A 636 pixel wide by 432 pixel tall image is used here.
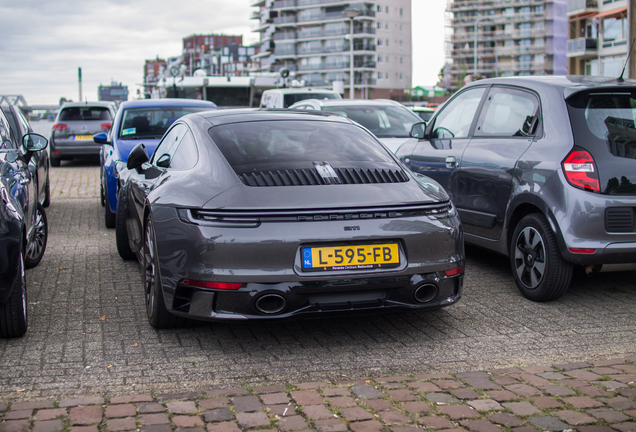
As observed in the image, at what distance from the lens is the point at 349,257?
4133 mm

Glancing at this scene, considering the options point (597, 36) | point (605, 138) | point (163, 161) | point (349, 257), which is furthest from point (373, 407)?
point (597, 36)

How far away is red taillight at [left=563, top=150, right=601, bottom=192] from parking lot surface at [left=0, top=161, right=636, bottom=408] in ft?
3.03

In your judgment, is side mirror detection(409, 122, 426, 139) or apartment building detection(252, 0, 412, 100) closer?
side mirror detection(409, 122, 426, 139)

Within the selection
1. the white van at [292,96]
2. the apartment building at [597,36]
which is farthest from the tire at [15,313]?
the apartment building at [597,36]

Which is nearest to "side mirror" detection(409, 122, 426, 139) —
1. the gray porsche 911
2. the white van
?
the gray porsche 911

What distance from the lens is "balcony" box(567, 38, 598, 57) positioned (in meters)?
58.3

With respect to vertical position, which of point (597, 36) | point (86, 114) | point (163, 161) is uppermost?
point (597, 36)

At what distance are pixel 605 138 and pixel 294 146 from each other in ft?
7.35

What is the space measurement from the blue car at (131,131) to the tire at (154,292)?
4.01 m

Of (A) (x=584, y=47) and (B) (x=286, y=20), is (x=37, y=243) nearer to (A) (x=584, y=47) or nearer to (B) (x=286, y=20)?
(A) (x=584, y=47)

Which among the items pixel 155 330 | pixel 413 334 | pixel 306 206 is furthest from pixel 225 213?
pixel 413 334

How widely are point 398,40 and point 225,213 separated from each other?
408 ft

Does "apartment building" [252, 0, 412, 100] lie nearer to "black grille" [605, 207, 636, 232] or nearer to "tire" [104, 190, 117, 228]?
"tire" [104, 190, 117, 228]

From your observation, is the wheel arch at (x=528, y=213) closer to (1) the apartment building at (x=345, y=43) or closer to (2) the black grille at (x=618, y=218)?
(2) the black grille at (x=618, y=218)
